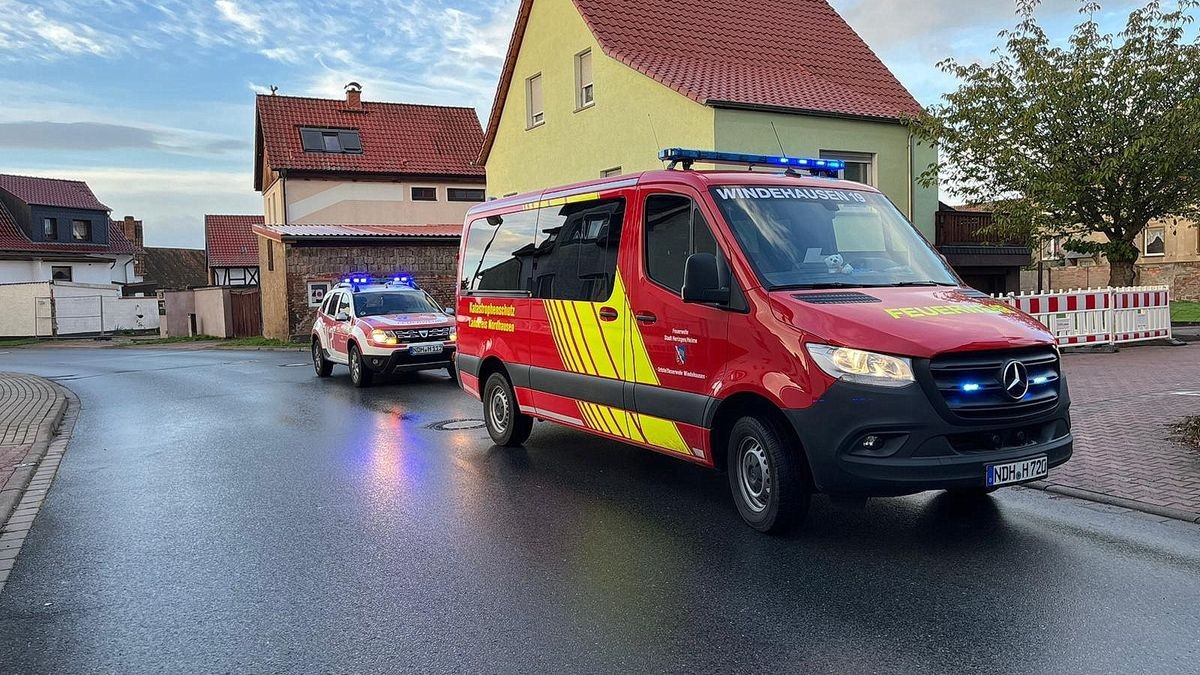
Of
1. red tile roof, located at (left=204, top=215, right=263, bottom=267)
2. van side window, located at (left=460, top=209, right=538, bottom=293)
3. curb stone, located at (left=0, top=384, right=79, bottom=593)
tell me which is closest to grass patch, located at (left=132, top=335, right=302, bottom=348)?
curb stone, located at (left=0, top=384, right=79, bottom=593)

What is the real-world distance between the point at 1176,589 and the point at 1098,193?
53.5ft

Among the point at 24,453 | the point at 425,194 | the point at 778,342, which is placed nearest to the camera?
the point at 778,342

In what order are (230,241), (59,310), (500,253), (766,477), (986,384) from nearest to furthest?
(986,384)
(766,477)
(500,253)
(59,310)
(230,241)

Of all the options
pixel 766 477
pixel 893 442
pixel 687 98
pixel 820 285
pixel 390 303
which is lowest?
pixel 766 477

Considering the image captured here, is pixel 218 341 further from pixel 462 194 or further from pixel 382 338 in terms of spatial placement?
pixel 382 338

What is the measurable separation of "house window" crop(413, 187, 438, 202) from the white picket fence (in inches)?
1138

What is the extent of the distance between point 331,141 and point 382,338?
27937 millimetres

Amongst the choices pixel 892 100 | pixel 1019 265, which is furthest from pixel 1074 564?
pixel 1019 265

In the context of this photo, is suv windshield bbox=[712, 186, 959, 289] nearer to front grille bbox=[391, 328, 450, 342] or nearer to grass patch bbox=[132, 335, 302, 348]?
front grille bbox=[391, 328, 450, 342]

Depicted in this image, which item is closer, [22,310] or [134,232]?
[22,310]

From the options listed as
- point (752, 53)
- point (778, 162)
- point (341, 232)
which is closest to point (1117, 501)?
point (778, 162)

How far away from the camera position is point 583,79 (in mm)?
24328

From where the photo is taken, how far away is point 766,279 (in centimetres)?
570

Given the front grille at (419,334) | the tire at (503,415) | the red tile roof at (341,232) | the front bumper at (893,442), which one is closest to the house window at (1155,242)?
the red tile roof at (341,232)
